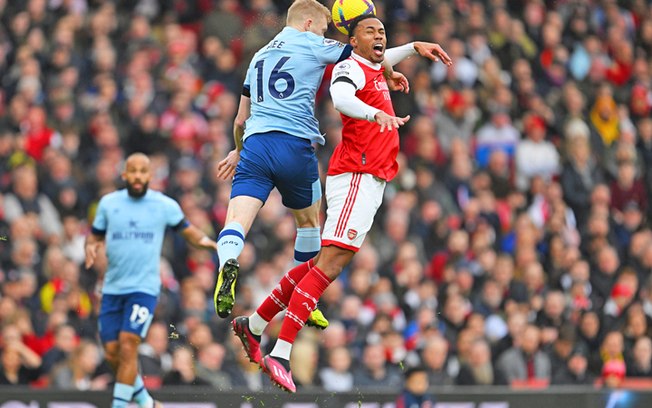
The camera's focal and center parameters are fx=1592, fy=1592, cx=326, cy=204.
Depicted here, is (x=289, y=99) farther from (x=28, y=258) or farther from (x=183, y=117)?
(x=183, y=117)

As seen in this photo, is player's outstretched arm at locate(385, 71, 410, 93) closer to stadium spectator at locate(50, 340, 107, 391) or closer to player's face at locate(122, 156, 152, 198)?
player's face at locate(122, 156, 152, 198)

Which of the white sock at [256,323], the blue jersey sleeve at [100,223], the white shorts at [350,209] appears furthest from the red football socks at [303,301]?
the blue jersey sleeve at [100,223]

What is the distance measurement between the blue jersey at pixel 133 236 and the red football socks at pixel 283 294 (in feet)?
10.2

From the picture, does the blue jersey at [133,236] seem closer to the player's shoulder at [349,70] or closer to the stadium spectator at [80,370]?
the stadium spectator at [80,370]

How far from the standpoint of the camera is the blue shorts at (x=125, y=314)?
14352 mm

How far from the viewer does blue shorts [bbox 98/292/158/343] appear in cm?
1435

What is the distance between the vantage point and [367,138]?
11133mm

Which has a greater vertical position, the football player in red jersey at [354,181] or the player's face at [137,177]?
the football player in red jersey at [354,181]

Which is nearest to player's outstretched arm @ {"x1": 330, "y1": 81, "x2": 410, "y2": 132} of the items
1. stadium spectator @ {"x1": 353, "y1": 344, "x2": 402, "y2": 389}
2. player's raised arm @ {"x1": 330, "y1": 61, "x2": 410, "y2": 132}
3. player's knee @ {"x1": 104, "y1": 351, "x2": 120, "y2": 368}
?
player's raised arm @ {"x1": 330, "y1": 61, "x2": 410, "y2": 132}

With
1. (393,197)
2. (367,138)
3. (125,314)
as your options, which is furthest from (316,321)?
(393,197)

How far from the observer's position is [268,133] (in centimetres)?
1117

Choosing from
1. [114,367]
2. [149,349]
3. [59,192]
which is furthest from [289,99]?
[59,192]

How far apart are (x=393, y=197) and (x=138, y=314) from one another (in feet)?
17.1

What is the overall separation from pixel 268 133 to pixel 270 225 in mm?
6654
